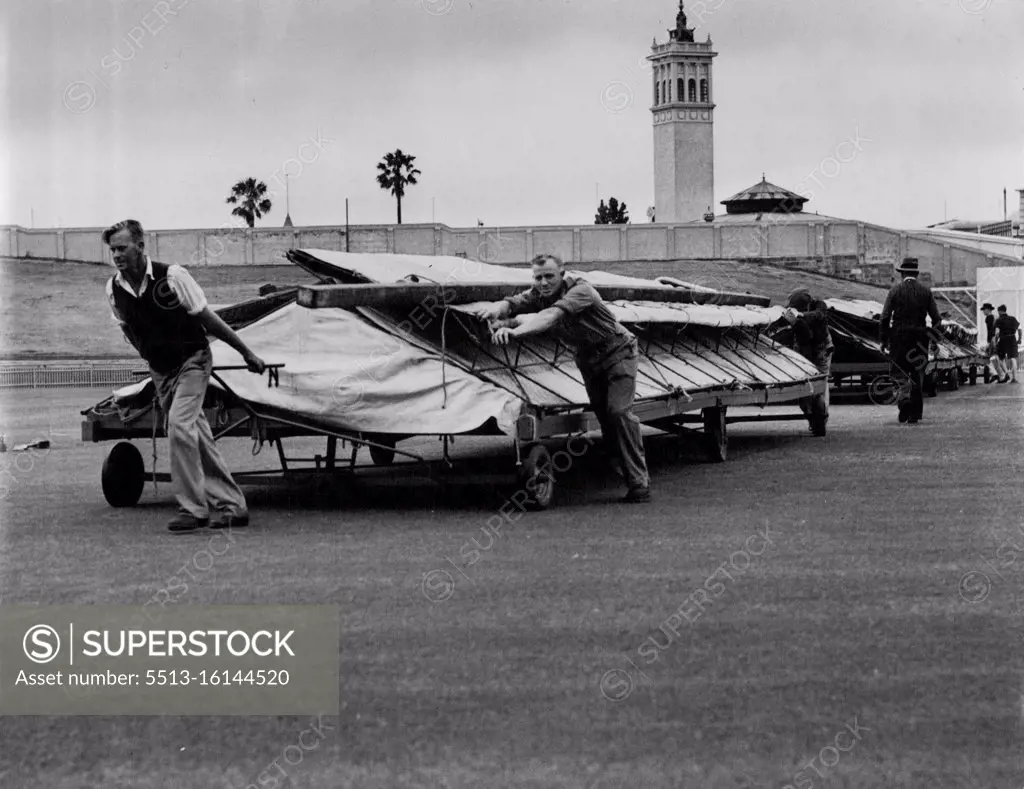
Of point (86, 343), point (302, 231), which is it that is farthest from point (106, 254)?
point (86, 343)

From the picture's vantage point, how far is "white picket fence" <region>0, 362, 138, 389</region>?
42.8 metres

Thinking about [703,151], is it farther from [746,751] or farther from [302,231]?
[746,751]

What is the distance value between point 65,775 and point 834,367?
24.3 meters

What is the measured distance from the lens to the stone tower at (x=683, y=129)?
488 feet

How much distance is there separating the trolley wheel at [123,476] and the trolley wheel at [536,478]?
277 centimetres

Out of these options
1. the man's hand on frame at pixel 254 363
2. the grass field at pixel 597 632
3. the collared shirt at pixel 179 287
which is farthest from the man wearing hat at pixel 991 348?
the collared shirt at pixel 179 287

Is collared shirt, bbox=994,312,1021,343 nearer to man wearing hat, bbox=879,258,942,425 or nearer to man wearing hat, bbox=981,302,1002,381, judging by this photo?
man wearing hat, bbox=981,302,1002,381

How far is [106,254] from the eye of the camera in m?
109

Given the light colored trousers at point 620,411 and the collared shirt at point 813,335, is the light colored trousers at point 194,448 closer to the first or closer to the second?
the light colored trousers at point 620,411

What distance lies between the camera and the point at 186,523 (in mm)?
10641

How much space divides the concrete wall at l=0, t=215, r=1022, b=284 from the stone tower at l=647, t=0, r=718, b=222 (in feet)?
126

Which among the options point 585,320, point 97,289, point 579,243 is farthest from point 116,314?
point 579,243

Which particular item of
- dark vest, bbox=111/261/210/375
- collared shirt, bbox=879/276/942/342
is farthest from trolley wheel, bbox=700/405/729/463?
collared shirt, bbox=879/276/942/342

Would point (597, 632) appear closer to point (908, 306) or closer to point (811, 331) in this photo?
point (908, 306)
